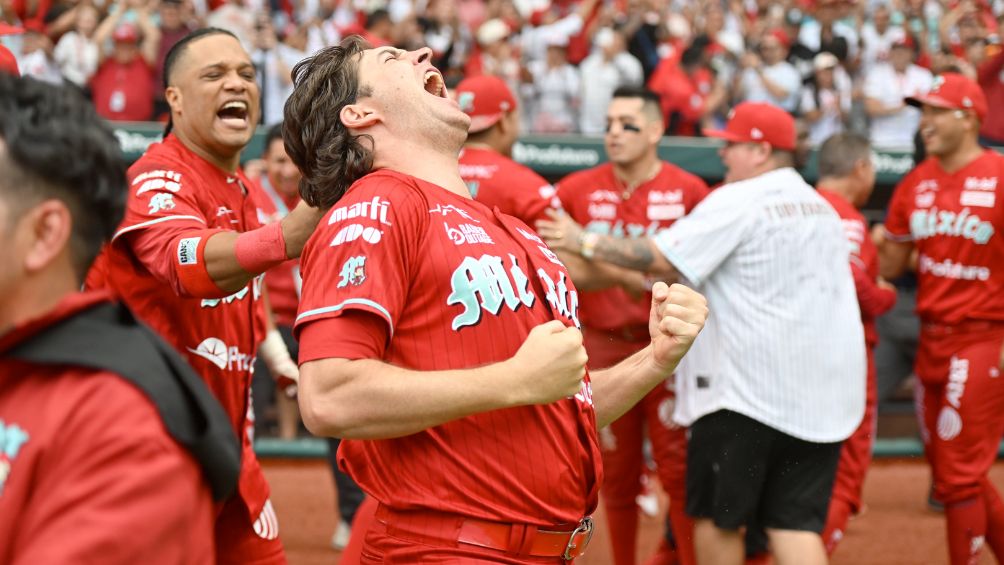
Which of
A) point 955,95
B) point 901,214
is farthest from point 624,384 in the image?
point 901,214

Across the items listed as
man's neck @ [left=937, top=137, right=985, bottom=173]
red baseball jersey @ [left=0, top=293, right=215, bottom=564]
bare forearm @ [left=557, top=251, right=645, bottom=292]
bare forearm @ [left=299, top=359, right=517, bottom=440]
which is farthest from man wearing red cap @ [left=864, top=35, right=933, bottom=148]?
red baseball jersey @ [left=0, top=293, right=215, bottom=564]

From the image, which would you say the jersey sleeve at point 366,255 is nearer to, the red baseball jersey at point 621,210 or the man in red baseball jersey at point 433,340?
the man in red baseball jersey at point 433,340

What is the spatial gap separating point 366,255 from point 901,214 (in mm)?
5441

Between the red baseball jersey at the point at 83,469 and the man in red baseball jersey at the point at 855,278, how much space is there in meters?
4.91

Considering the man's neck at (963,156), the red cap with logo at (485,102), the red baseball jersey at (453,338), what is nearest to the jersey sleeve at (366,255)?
the red baseball jersey at (453,338)

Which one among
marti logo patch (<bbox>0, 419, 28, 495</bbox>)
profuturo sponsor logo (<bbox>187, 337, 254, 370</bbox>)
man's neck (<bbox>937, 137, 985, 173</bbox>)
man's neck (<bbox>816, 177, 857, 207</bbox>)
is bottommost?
man's neck (<bbox>816, 177, 857, 207</bbox>)

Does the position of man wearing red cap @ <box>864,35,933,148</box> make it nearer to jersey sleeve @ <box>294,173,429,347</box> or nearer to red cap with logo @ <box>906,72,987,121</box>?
red cap with logo @ <box>906,72,987,121</box>

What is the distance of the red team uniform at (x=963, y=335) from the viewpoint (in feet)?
21.0

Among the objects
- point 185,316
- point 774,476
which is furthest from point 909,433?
point 185,316

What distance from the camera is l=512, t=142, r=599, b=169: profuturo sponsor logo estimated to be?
11461 mm

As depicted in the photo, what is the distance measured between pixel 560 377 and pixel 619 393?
64cm

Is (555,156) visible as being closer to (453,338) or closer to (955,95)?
(955,95)

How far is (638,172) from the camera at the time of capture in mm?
7008

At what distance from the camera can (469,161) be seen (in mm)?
6445
